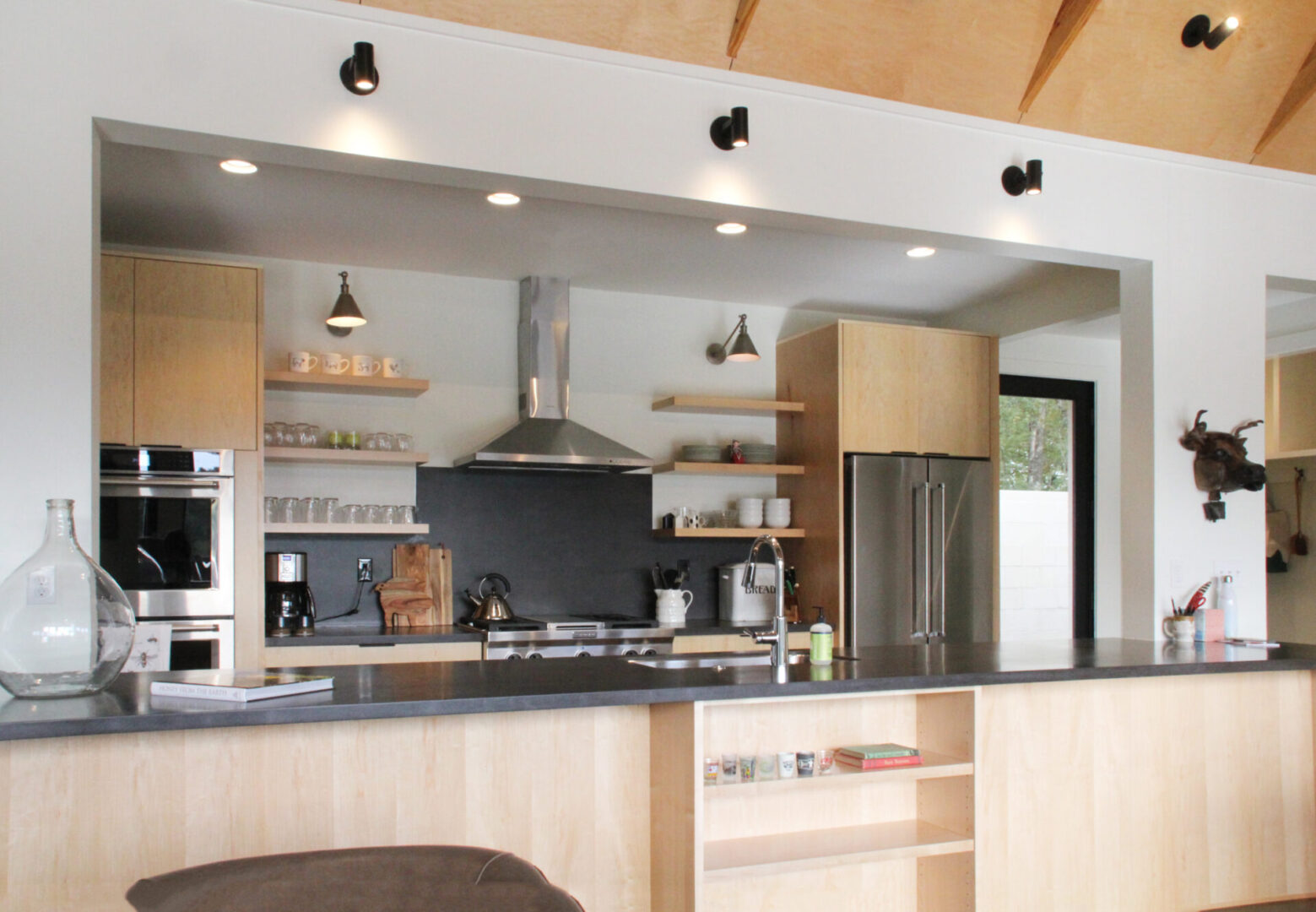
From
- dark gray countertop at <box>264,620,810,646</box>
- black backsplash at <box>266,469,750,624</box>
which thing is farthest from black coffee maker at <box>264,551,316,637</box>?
black backsplash at <box>266,469,750,624</box>

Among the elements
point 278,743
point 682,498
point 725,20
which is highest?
point 725,20

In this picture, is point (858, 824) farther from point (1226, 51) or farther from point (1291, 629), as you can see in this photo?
point (1291, 629)

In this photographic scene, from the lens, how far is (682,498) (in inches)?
233

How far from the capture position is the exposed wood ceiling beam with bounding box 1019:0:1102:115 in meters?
3.53

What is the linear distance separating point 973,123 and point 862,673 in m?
1.99

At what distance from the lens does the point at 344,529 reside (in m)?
4.80

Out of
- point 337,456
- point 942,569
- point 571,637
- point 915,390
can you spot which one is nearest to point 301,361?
point 337,456

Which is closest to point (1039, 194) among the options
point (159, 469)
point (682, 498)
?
point (682, 498)

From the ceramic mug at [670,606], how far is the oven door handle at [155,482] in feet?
7.26

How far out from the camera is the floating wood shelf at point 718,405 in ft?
18.2

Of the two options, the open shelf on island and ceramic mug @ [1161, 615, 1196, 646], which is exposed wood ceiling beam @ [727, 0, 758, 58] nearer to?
the open shelf on island

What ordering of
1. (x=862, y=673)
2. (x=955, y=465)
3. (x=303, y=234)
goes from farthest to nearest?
1. (x=955, y=465)
2. (x=303, y=234)
3. (x=862, y=673)

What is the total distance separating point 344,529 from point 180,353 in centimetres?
101

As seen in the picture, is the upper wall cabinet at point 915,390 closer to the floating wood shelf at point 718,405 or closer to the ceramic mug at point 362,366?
the floating wood shelf at point 718,405
